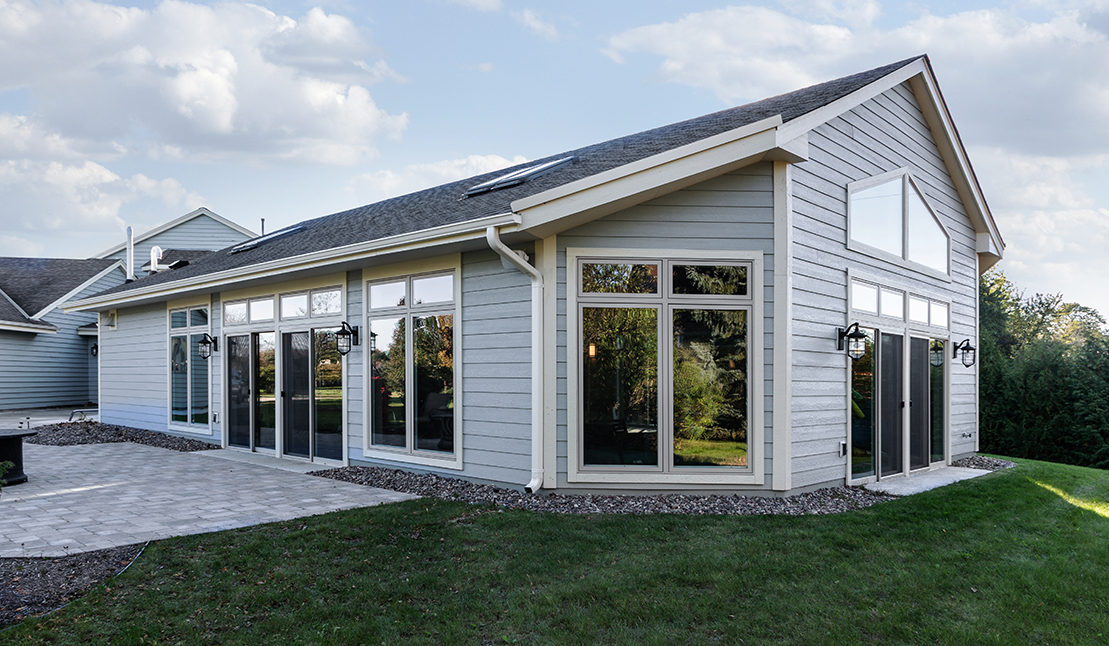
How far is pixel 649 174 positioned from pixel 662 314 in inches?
51.8

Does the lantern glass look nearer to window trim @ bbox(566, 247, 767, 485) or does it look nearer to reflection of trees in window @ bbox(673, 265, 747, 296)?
window trim @ bbox(566, 247, 767, 485)

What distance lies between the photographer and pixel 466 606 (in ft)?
12.2

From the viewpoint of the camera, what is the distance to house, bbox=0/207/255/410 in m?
18.9

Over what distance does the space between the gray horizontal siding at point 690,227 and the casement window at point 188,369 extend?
25.0ft

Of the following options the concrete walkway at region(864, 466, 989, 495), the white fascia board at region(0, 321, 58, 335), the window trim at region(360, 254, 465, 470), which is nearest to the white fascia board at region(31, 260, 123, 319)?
the white fascia board at region(0, 321, 58, 335)

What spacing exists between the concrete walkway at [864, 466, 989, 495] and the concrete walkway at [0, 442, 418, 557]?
5133 mm

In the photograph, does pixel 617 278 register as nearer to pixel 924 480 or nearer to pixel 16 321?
pixel 924 480

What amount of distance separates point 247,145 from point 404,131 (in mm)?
9503

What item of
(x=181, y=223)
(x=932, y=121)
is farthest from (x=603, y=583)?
(x=181, y=223)

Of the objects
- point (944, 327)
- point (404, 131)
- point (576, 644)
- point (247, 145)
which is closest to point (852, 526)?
point (576, 644)

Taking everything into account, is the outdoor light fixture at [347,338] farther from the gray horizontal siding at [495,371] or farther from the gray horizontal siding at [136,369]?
the gray horizontal siding at [136,369]

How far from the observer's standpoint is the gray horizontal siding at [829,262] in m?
6.61

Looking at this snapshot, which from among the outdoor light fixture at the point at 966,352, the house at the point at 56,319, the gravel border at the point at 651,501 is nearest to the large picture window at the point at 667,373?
the gravel border at the point at 651,501

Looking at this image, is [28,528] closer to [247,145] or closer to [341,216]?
[341,216]
